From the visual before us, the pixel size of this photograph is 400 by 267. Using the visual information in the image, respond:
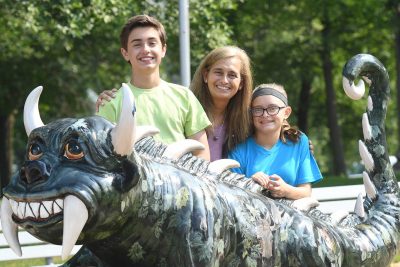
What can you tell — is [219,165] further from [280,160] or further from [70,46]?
[70,46]

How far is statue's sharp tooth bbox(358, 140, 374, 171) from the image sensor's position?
16.2ft

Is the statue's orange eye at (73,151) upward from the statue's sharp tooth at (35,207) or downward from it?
upward

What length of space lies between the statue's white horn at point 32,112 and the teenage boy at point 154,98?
903 millimetres

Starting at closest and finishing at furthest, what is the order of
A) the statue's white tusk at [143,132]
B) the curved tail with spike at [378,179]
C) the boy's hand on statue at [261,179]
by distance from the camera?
1. the statue's white tusk at [143,132]
2. the boy's hand on statue at [261,179]
3. the curved tail with spike at [378,179]

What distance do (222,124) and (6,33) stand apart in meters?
14.7

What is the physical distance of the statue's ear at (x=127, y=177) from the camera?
320 cm

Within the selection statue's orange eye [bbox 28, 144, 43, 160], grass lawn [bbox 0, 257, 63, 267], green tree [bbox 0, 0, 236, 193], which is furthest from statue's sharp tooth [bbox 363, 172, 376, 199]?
green tree [bbox 0, 0, 236, 193]

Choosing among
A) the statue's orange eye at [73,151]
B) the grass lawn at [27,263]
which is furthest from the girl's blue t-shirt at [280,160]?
the grass lawn at [27,263]

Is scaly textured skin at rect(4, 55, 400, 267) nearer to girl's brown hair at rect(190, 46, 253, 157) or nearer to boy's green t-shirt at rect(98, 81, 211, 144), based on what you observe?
boy's green t-shirt at rect(98, 81, 211, 144)

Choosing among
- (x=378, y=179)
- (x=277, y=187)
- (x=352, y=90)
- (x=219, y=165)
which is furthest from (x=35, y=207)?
(x=378, y=179)

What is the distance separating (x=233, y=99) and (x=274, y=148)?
0.42 meters

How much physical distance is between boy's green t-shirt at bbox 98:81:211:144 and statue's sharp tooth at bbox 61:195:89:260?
4.02 feet

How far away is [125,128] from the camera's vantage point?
3.11 m

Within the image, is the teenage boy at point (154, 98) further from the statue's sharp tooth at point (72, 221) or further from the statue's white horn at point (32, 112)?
the statue's sharp tooth at point (72, 221)
